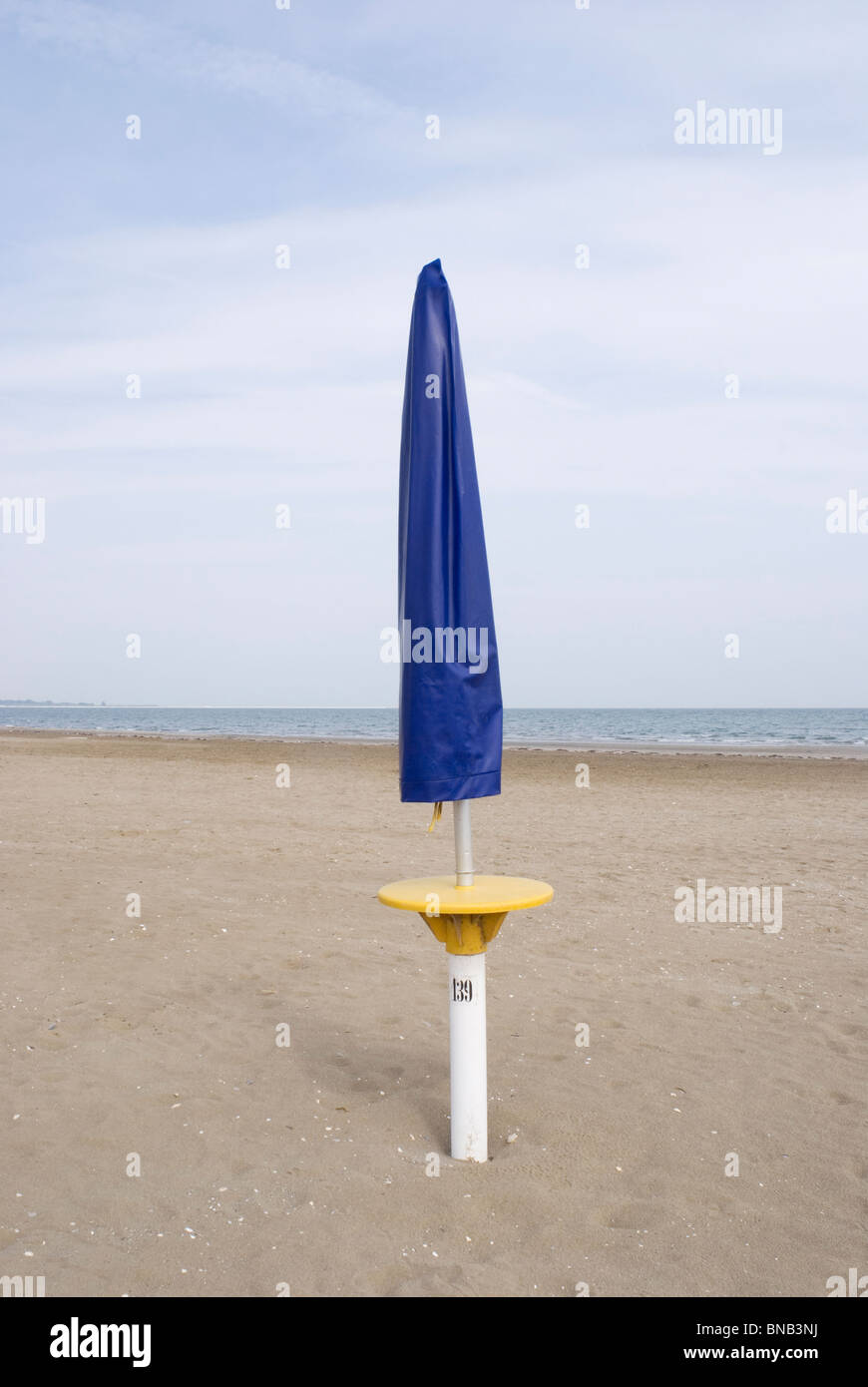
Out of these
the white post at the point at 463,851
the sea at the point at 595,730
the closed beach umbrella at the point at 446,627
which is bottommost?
the sea at the point at 595,730

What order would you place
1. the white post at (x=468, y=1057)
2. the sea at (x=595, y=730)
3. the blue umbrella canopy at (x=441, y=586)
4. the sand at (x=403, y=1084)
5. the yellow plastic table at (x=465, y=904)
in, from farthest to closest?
the sea at (x=595, y=730) < the white post at (x=468, y=1057) < the blue umbrella canopy at (x=441, y=586) < the yellow plastic table at (x=465, y=904) < the sand at (x=403, y=1084)

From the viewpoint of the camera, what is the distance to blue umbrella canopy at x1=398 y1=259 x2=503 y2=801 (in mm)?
3865

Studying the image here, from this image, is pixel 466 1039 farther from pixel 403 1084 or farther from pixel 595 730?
pixel 595 730

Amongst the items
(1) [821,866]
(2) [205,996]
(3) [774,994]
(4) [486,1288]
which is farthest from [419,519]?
(1) [821,866]

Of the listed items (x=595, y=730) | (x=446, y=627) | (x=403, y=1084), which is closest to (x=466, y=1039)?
(x=403, y=1084)

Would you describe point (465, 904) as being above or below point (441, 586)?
below

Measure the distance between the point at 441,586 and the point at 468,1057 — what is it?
1.91 metres

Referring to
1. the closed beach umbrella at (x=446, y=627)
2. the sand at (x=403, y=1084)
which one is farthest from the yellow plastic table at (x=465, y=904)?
the sand at (x=403, y=1084)

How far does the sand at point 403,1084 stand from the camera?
11.4 feet

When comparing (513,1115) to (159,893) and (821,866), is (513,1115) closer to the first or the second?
(159,893)

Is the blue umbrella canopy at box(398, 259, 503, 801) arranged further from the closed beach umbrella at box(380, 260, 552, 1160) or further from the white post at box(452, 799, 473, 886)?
the white post at box(452, 799, 473, 886)

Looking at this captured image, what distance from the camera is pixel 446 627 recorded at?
12.7 feet

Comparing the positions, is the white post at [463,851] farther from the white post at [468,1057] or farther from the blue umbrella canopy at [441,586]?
the white post at [468,1057]

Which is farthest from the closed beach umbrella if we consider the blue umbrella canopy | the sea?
the sea
